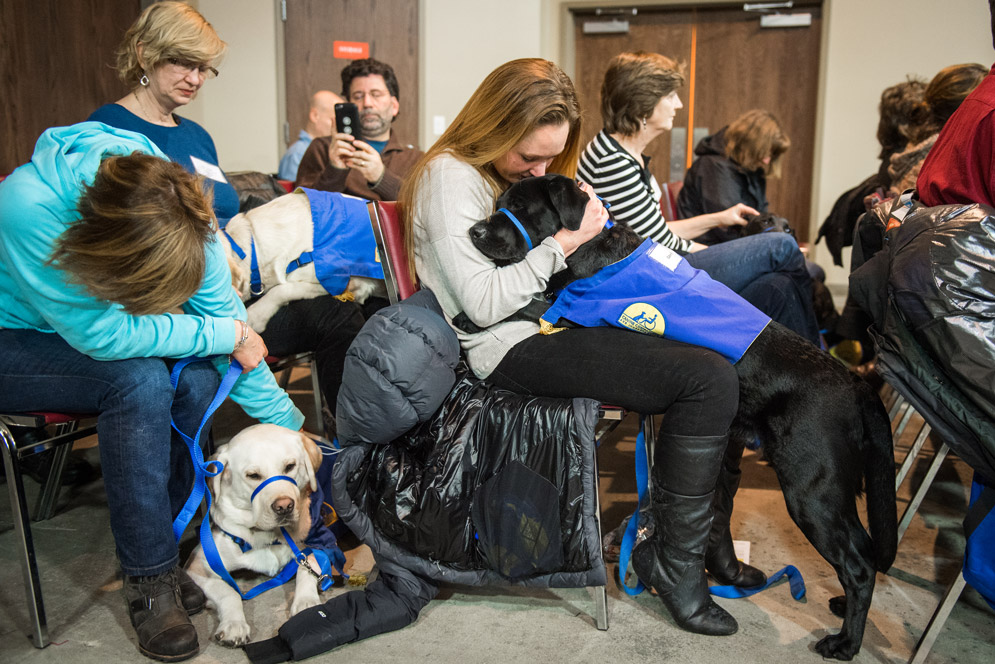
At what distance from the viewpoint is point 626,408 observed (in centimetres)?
183

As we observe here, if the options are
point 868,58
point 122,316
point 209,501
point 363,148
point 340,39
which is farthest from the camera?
point 340,39

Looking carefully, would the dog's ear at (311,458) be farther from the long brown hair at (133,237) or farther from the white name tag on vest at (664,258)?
the white name tag on vest at (664,258)

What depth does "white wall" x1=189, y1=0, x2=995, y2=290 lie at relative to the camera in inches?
221

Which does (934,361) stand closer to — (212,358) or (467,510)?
(467,510)

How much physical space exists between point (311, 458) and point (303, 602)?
0.34 m

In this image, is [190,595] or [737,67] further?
[737,67]

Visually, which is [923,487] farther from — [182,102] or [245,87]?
[245,87]

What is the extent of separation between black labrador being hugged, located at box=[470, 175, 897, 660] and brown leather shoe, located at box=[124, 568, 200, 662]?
1.30 m

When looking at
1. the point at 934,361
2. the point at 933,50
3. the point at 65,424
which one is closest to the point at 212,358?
the point at 65,424

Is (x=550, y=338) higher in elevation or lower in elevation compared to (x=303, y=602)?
higher

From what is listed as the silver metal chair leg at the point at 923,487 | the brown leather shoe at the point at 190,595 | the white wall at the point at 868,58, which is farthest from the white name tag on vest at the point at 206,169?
the white wall at the point at 868,58

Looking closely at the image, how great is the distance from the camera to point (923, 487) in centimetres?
217

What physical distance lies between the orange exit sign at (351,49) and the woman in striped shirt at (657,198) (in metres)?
3.74

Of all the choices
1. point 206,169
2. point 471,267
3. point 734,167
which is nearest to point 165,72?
point 206,169
